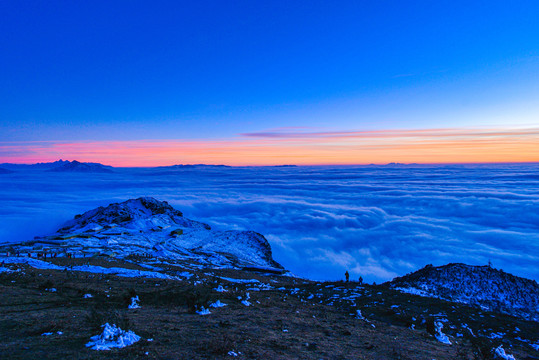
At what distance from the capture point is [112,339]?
21.4 feet

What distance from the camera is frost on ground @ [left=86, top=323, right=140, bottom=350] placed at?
20.8ft

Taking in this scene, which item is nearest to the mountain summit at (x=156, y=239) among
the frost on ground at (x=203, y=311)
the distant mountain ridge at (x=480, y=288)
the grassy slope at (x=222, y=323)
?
the grassy slope at (x=222, y=323)

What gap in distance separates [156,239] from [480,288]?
3728 cm

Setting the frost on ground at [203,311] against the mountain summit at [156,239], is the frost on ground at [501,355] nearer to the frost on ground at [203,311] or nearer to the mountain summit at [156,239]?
the frost on ground at [203,311]

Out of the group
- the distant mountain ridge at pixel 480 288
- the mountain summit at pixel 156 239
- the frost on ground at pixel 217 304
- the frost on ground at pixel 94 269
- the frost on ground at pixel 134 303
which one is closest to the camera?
the frost on ground at pixel 134 303

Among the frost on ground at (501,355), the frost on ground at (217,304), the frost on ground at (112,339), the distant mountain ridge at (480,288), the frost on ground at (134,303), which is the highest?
the frost on ground at (112,339)

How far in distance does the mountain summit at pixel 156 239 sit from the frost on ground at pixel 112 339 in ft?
80.2

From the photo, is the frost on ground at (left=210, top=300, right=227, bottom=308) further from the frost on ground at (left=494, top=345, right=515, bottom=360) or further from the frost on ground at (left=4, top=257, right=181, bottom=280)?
the frost on ground at (left=494, top=345, right=515, bottom=360)

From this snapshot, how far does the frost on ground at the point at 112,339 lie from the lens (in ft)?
20.8

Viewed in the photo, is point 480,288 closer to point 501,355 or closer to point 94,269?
point 501,355

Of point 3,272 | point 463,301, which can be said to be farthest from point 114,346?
point 463,301

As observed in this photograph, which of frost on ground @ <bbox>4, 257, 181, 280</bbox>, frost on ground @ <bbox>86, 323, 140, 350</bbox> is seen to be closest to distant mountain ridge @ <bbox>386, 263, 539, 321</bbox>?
frost on ground @ <bbox>4, 257, 181, 280</bbox>

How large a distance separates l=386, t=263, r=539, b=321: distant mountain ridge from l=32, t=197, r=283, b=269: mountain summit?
18.8 metres

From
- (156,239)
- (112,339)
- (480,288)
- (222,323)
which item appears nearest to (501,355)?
(222,323)
